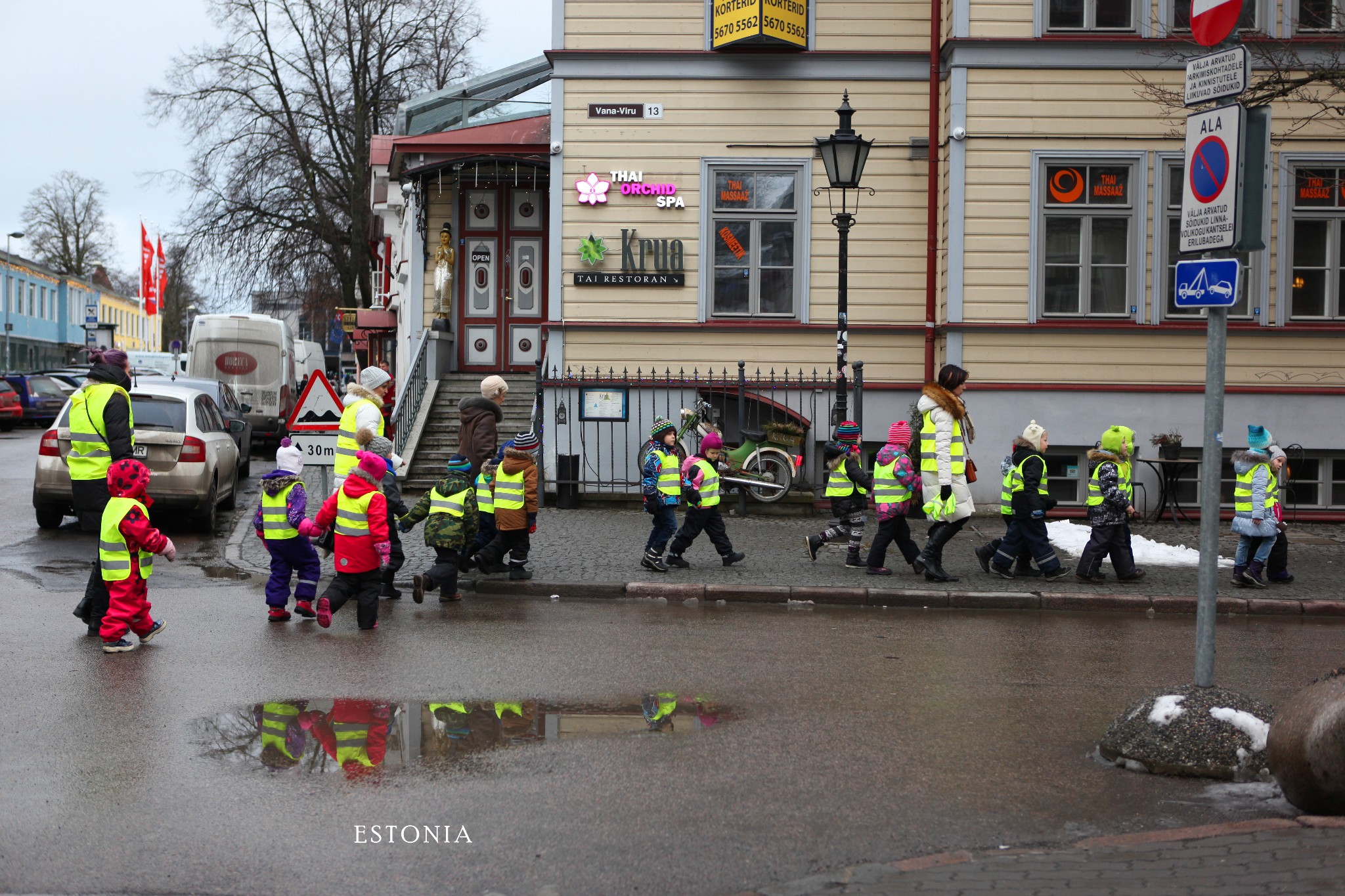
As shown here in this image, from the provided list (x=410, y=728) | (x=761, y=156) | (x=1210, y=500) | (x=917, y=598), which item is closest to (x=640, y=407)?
(x=761, y=156)

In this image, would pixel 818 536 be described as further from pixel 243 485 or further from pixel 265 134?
pixel 265 134

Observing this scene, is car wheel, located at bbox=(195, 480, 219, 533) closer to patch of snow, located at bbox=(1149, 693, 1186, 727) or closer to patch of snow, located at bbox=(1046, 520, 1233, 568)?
patch of snow, located at bbox=(1046, 520, 1233, 568)

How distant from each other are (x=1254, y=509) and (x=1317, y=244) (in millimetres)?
6430

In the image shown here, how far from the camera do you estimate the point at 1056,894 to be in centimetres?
403

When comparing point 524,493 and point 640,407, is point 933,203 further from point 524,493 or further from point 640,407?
point 524,493

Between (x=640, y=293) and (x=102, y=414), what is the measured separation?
9.01 meters

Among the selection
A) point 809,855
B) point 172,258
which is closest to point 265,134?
point 172,258

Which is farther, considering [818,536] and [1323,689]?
[818,536]

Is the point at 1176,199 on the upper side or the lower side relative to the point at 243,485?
upper

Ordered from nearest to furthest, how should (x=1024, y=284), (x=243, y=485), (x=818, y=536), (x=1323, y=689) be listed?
(x=1323, y=689)
(x=818, y=536)
(x=1024, y=284)
(x=243, y=485)

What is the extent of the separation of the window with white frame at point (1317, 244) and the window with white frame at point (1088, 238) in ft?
6.62

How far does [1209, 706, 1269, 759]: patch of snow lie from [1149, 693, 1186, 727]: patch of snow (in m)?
0.14

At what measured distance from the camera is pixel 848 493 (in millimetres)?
11859

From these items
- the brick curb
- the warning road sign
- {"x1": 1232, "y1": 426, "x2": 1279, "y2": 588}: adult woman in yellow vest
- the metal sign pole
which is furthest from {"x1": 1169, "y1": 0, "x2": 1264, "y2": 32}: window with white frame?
the metal sign pole
